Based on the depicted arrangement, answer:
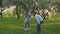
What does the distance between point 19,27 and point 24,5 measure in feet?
7.19

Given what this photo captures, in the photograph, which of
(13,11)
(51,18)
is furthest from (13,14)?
(51,18)

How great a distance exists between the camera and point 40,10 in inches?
666

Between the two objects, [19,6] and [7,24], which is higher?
[19,6]

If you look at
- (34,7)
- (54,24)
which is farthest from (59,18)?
(34,7)

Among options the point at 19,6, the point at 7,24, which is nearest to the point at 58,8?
the point at 19,6

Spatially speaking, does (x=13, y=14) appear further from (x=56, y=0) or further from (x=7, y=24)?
(x=56, y=0)

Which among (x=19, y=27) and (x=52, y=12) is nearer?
(x=19, y=27)

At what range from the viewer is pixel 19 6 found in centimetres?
1748

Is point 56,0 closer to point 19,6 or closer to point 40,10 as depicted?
point 40,10

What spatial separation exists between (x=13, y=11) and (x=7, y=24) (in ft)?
5.96

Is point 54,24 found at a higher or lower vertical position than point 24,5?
lower

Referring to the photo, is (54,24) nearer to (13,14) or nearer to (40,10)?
(40,10)

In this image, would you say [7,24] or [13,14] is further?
[13,14]

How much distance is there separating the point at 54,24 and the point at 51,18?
60 centimetres
